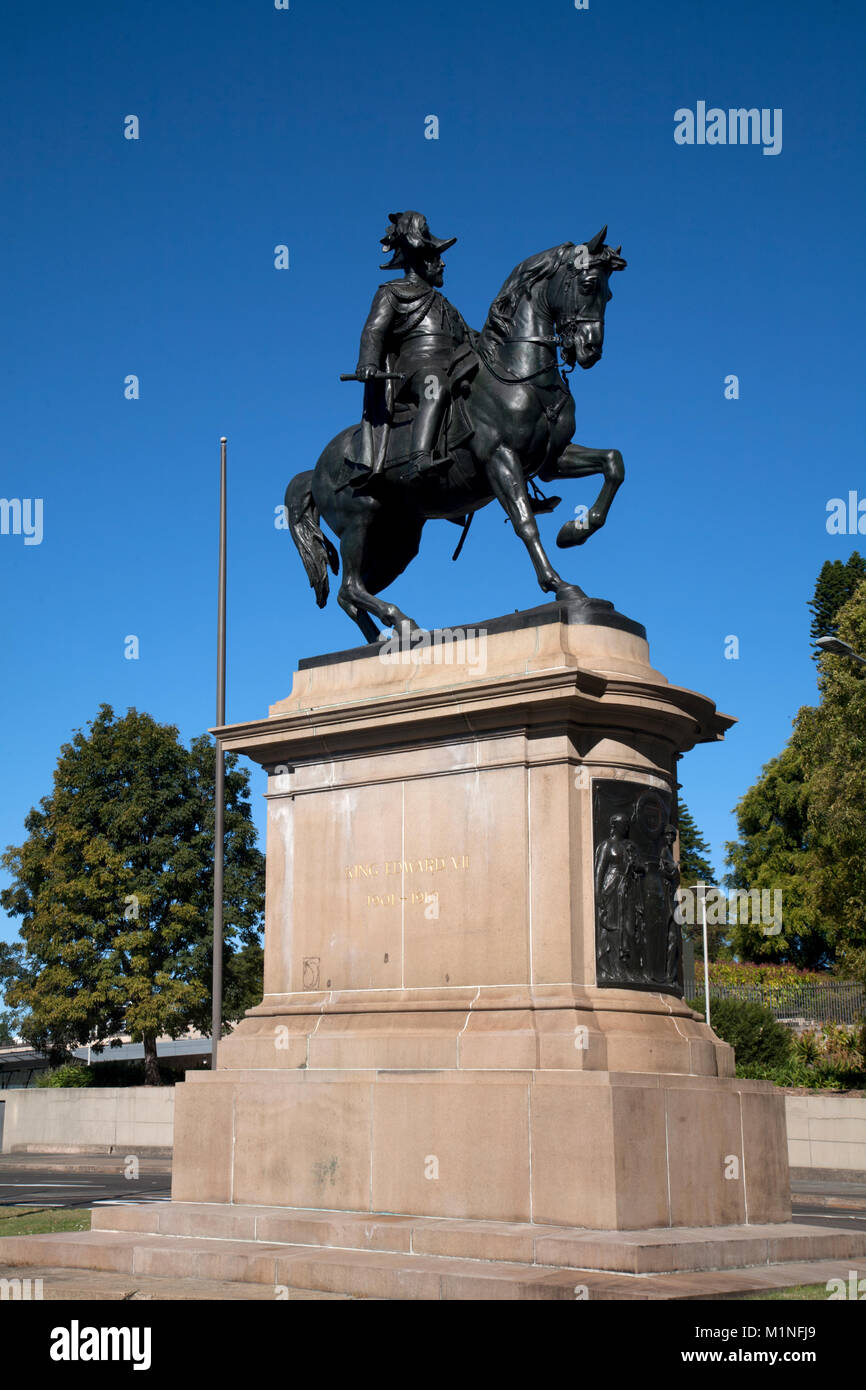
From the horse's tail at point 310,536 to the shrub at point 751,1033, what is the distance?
80.1ft

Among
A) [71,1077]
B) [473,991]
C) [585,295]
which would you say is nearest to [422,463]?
[585,295]

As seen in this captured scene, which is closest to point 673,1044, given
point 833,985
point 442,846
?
point 442,846

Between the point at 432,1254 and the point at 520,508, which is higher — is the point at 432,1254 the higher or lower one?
the lower one

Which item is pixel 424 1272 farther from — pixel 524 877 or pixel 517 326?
pixel 517 326

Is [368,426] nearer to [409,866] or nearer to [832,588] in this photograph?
[409,866]

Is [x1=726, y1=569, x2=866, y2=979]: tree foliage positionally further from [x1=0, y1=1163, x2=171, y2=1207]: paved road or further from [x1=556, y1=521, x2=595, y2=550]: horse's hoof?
[x1=556, y1=521, x2=595, y2=550]: horse's hoof

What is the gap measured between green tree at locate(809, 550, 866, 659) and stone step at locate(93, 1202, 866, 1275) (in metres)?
64.0

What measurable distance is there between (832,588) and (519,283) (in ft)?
208

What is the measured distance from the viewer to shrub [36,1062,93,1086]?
4588 centimetres

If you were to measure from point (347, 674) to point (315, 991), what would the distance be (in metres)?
2.95

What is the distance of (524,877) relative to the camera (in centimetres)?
1209

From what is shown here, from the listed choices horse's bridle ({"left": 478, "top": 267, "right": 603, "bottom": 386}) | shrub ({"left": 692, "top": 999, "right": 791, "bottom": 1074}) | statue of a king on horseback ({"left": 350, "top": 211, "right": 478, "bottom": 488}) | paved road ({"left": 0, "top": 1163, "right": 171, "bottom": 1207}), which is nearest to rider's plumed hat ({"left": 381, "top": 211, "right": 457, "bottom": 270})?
statue of a king on horseback ({"left": 350, "top": 211, "right": 478, "bottom": 488})

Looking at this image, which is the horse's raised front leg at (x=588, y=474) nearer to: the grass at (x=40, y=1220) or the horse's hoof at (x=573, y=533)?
the horse's hoof at (x=573, y=533)

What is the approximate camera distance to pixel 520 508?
1327 cm
